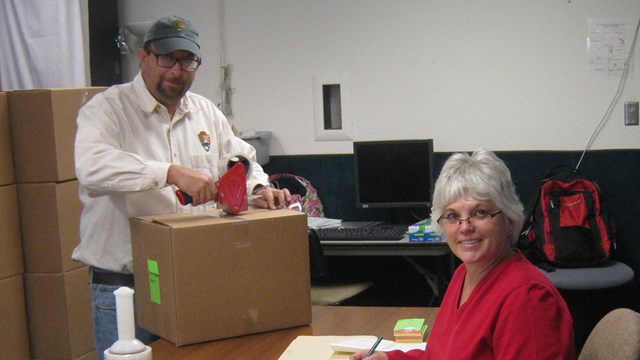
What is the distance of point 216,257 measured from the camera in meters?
1.91

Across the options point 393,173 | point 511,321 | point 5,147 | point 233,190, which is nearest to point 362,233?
point 393,173

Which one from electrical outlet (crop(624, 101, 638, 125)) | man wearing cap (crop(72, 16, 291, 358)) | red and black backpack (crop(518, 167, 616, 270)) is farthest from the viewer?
electrical outlet (crop(624, 101, 638, 125))

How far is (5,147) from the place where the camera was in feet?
10.6

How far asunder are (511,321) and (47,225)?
7.70 ft

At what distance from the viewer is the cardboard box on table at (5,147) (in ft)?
10.5

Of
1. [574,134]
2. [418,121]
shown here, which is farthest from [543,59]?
[418,121]

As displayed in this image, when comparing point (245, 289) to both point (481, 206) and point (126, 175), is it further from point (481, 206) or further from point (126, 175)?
point (481, 206)

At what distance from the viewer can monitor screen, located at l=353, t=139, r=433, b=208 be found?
412 centimetres

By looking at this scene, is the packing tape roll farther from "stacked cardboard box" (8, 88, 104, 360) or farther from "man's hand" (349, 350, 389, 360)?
"stacked cardboard box" (8, 88, 104, 360)

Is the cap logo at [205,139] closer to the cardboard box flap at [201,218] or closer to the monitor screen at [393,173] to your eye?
the cardboard box flap at [201,218]

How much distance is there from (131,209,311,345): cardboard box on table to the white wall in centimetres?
236

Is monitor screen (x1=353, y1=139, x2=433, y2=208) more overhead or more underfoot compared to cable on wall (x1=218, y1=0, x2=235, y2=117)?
more underfoot

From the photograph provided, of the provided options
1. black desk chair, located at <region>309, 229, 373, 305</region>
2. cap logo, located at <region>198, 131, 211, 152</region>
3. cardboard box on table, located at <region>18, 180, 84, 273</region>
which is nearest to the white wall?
black desk chair, located at <region>309, 229, 373, 305</region>

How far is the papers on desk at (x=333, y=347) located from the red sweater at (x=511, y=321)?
20cm
